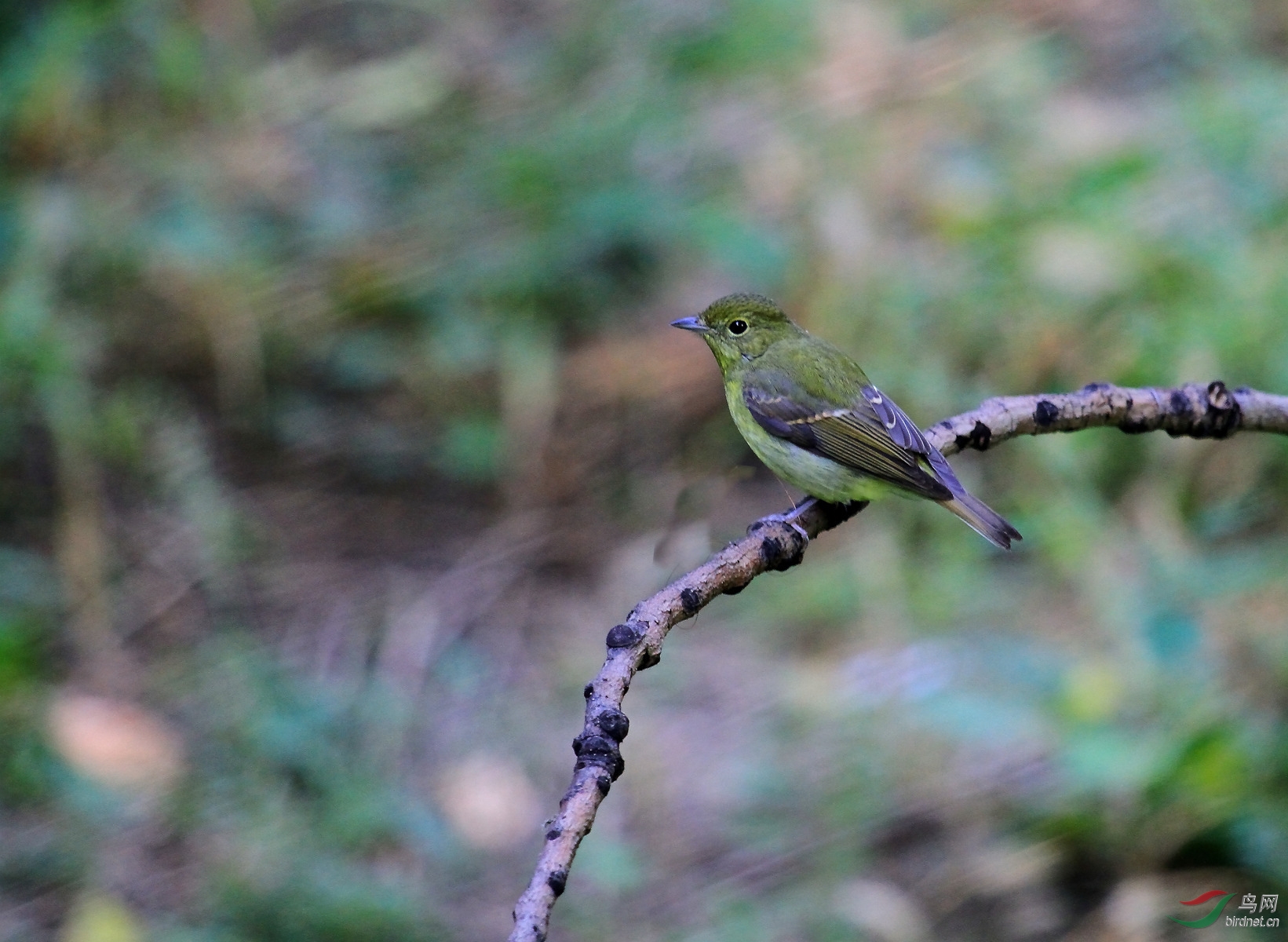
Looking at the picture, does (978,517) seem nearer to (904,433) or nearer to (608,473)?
(904,433)

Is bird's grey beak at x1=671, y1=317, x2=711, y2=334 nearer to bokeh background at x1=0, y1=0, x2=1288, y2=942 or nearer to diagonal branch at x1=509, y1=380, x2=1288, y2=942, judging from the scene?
bokeh background at x1=0, y1=0, x2=1288, y2=942

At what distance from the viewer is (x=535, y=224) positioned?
6.32 meters

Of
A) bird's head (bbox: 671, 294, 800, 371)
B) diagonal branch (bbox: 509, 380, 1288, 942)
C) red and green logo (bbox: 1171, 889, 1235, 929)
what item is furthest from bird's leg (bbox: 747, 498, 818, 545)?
red and green logo (bbox: 1171, 889, 1235, 929)

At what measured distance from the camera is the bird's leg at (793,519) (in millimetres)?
2923

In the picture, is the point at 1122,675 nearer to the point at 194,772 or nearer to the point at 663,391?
the point at 663,391

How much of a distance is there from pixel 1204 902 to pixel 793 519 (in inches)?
73.0

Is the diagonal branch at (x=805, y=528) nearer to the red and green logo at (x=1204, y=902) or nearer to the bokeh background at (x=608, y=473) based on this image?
the bokeh background at (x=608, y=473)

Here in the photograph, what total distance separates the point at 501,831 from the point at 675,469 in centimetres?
193

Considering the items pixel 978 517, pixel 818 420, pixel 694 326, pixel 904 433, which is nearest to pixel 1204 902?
pixel 978 517

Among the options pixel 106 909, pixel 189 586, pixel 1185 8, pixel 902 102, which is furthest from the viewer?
pixel 1185 8

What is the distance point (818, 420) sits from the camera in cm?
375

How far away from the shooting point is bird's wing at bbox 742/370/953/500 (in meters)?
3.48

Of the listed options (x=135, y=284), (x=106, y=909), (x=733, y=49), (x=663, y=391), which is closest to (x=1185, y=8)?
(x=733, y=49)

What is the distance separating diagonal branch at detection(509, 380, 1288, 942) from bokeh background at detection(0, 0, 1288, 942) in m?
0.92
